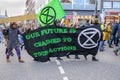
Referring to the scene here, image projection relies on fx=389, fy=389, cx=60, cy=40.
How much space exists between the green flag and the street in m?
1.80

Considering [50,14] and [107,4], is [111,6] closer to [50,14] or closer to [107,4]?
[107,4]

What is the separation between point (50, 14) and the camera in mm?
15352

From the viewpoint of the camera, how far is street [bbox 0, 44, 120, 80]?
10383 mm

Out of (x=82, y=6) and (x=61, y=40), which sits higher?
(x=61, y=40)

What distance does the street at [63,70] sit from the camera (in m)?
10.4

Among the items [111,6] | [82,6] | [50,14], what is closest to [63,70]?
[50,14]

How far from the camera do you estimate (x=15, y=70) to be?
1202 centimetres

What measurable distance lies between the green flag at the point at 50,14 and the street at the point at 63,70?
180 centimetres

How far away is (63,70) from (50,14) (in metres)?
4.11

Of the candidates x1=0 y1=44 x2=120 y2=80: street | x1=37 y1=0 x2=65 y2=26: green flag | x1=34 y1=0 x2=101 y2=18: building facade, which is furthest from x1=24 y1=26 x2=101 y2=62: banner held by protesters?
x1=34 y1=0 x2=101 y2=18: building facade

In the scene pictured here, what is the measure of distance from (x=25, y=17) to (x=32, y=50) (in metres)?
25.0

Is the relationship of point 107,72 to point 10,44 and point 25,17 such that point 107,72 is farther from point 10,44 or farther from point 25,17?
point 25,17

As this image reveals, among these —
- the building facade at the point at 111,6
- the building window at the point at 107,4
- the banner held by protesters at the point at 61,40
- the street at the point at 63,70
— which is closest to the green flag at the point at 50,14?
the banner held by protesters at the point at 61,40

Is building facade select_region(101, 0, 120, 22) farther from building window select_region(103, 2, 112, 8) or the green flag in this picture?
the green flag
